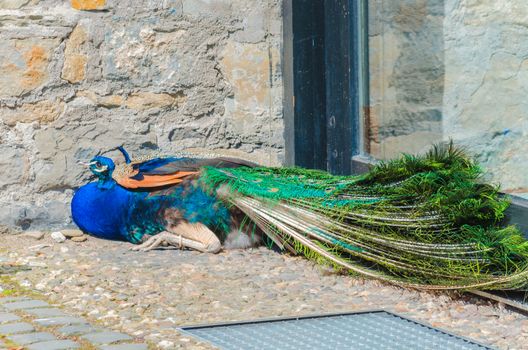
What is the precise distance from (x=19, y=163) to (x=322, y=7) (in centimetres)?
203

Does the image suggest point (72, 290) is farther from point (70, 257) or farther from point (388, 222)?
point (388, 222)

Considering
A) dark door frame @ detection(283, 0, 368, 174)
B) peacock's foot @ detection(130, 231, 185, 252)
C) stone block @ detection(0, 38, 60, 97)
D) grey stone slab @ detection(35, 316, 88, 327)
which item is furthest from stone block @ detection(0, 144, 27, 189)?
grey stone slab @ detection(35, 316, 88, 327)

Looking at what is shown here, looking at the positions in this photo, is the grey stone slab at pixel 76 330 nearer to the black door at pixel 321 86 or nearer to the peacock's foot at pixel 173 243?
the peacock's foot at pixel 173 243

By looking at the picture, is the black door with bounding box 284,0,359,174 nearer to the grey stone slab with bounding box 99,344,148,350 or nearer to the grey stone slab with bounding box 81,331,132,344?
the grey stone slab with bounding box 81,331,132,344

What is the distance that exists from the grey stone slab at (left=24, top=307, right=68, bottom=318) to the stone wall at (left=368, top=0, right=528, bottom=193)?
210cm

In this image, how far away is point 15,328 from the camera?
4.02m

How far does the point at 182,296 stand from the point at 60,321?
0.63 m

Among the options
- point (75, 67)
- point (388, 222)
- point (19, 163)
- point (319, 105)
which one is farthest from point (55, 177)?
point (388, 222)

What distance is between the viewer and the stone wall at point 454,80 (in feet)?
15.5

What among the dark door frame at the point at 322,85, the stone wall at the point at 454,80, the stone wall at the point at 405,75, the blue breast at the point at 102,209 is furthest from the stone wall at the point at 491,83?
the blue breast at the point at 102,209

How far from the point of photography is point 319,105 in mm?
6285

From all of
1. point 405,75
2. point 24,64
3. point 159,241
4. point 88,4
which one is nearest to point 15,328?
point 159,241

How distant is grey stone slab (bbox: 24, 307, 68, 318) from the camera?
13.9 feet

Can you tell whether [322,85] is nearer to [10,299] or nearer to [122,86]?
[122,86]
